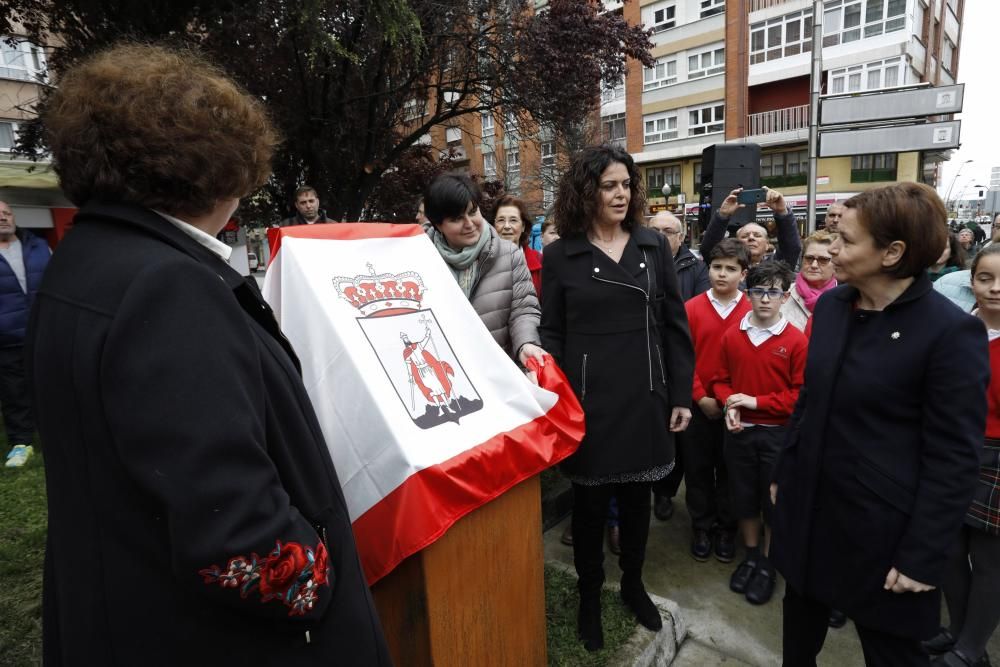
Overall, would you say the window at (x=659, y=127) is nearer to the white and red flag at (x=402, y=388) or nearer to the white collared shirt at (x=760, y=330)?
the white collared shirt at (x=760, y=330)

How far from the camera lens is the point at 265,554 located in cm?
93

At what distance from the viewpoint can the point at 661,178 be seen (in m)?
28.5

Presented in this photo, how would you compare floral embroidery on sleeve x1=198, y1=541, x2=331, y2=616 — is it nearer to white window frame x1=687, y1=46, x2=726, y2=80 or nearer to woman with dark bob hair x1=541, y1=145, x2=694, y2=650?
woman with dark bob hair x1=541, y1=145, x2=694, y2=650

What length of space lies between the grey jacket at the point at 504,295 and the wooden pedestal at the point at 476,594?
0.87 meters

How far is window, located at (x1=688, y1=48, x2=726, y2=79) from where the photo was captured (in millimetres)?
25766

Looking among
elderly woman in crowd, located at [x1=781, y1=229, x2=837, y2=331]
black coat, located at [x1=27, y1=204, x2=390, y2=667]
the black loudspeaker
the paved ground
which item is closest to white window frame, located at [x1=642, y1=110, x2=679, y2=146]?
the black loudspeaker

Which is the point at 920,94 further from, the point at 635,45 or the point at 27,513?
the point at 27,513

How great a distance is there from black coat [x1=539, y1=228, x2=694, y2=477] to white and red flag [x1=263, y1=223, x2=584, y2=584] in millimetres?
307

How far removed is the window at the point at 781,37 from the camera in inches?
912

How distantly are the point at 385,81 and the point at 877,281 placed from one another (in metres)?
7.55

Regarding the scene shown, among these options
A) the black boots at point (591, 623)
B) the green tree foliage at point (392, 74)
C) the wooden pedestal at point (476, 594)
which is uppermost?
the green tree foliage at point (392, 74)

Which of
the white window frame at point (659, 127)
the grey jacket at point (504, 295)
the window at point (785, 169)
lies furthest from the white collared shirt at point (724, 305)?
the white window frame at point (659, 127)

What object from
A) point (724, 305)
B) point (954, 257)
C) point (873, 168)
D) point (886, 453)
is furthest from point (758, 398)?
point (873, 168)

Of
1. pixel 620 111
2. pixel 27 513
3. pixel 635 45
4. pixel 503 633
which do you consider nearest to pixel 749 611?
pixel 503 633
